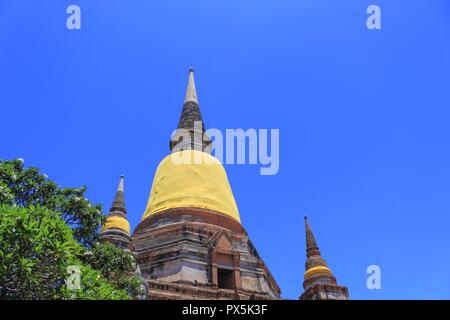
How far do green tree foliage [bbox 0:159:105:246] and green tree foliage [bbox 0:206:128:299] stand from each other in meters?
2.30

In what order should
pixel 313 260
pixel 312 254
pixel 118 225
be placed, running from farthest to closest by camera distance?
1. pixel 312 254
2. pixel 313 260
3. pixel 118 225

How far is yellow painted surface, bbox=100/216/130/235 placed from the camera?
20.8 meters

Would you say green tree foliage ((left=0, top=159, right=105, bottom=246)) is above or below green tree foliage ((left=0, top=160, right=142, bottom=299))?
above

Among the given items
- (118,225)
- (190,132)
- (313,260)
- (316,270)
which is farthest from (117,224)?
(190,132)

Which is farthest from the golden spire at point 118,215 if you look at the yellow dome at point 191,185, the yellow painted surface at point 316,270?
the yellow painted surface at point 316,270

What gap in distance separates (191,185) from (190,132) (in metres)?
5.55

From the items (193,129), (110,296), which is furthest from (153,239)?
(110,296)

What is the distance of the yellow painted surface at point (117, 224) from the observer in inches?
820

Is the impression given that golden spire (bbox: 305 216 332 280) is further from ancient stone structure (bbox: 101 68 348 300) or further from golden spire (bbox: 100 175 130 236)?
golden spire (bbox: 100 175 130 236)

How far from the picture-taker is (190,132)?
31.4 metres

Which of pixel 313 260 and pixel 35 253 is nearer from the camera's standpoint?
pixel 35 253

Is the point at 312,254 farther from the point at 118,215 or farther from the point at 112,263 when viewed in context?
the point at 112,263

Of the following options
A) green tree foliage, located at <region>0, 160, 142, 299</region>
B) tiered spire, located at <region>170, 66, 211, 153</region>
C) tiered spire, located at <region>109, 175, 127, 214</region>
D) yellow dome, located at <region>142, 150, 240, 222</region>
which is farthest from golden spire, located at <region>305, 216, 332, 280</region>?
green tree foliage, located at <region>0, 160, 142, 299</region>

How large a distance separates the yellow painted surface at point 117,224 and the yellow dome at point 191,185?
4.51 meters
